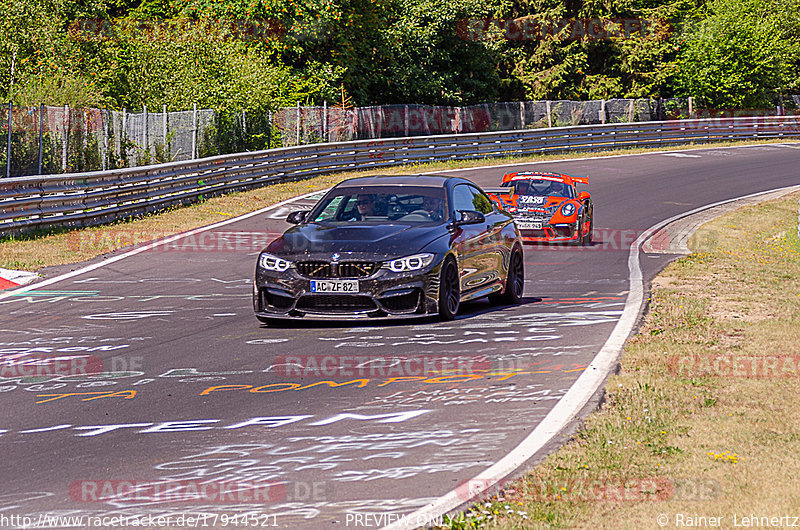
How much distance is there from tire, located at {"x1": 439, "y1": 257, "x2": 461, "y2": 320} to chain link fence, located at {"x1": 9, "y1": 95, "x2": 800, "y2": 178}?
12573mm

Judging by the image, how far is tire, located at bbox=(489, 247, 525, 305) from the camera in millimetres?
12896

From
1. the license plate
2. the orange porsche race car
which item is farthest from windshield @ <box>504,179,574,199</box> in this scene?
the license plate

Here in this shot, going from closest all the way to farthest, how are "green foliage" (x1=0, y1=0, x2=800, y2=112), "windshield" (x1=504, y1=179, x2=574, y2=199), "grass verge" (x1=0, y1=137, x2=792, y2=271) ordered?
"grass verge" (x1=0, y1=137, x2=792, y2=271) → "windshield" (x1=504, y1=179, x2=574, y2=199) → "green foliage" (x1=0, y1=0, x2=800, y2=112)

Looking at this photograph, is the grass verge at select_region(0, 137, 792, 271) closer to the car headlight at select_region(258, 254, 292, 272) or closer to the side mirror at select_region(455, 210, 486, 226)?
the car headlight at select_region(258, 254, 292, 272)

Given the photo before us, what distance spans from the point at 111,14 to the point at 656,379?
163ft

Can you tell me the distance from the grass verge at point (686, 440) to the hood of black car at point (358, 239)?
2.49 metres

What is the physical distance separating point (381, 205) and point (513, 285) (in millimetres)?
2092

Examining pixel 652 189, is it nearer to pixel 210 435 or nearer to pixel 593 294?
pixel 593 294

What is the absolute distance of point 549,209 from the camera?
2022 centimetres

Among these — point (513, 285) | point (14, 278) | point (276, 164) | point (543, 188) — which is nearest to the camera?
point (513, 285)

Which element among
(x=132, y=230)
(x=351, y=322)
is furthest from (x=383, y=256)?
(x=132, y=230)

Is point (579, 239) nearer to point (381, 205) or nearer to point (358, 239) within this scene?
point (381, 205)

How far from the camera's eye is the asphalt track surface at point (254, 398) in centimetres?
558

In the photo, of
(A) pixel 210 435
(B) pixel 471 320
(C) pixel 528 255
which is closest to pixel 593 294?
(B) pixel 471 320
